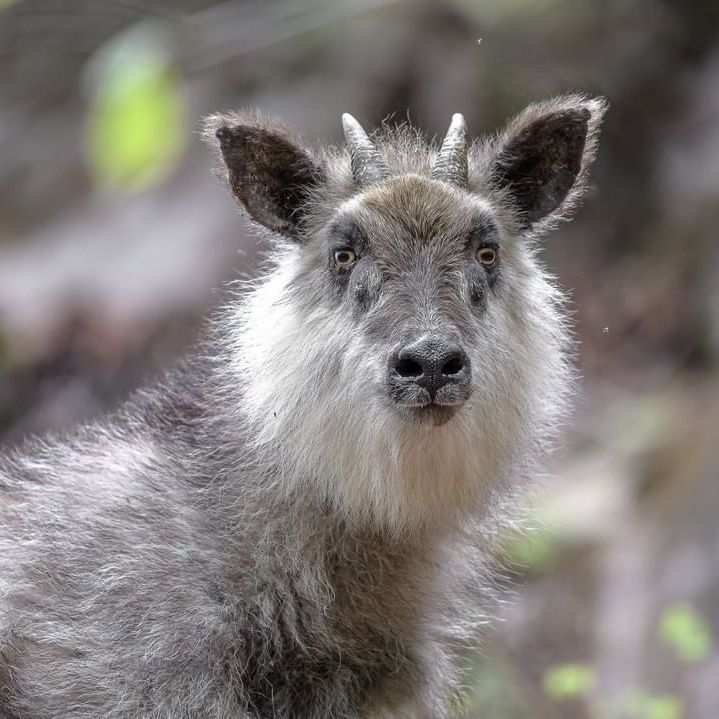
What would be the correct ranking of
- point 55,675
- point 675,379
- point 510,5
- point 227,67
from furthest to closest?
point 227,67, point 510,5, point 675,379, point 55,675

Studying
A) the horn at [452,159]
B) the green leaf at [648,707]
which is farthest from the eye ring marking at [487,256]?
the green leaf at [648,707]

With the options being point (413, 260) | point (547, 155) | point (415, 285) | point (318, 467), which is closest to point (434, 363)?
point (415, 285)

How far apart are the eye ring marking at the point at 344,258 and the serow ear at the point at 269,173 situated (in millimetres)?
423

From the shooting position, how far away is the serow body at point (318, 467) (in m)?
5.21

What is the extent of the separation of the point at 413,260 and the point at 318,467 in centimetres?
99

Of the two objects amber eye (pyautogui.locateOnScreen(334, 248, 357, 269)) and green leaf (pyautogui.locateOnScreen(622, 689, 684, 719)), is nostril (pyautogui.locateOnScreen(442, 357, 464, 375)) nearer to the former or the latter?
amber eye (pyautogui.locateOnScreen(334, 248, 357, 269))

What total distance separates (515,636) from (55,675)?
419 centimetres

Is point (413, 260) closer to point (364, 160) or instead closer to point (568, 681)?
point (364, 160)

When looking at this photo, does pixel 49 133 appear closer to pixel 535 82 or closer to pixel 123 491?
pixel 535 82

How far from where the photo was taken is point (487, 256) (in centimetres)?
561

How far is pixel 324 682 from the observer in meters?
5.48

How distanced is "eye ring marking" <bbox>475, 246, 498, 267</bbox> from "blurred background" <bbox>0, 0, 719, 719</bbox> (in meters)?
3.79

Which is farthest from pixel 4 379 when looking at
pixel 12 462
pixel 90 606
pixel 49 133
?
pixel 90 606

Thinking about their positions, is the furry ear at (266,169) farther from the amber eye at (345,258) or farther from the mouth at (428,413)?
the mouth at (428,413)
